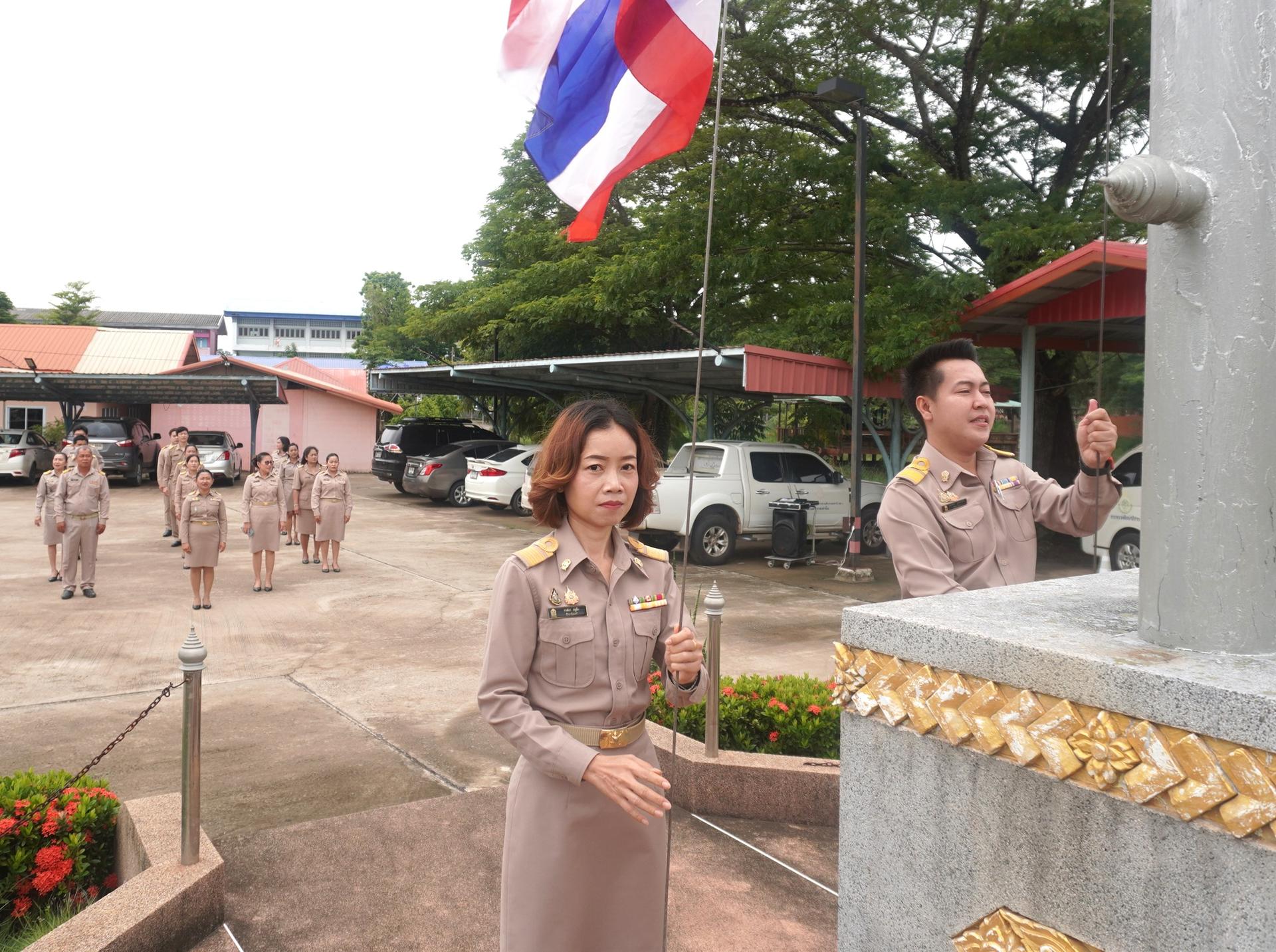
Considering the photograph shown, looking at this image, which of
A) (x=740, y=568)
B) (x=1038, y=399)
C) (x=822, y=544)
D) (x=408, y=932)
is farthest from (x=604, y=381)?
(x=408, y=932)

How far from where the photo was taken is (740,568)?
44.7 feet

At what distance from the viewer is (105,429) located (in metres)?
25.8

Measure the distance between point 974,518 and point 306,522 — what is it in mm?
11946

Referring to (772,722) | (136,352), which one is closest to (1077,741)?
(772,722)

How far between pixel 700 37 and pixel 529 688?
1.93 meters

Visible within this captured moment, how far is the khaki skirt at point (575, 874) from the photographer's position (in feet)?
7.65

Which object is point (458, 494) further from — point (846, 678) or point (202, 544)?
point (846, 678)

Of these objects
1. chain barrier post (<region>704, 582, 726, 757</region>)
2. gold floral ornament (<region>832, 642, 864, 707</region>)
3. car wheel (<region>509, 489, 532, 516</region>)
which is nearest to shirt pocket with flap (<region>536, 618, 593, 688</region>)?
gold floral ornament (<region>832, 642, 864, 707</region>)

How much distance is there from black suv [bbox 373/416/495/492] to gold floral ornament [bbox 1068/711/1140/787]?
2224 cm

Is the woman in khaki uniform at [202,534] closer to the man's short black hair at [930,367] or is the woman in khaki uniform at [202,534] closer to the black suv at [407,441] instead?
the man's short black hair at [930,367]

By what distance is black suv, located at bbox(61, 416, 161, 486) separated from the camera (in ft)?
82.6

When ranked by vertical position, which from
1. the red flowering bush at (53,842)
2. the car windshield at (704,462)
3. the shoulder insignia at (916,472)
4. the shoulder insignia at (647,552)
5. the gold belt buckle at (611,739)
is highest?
the car windshield at (704,462)

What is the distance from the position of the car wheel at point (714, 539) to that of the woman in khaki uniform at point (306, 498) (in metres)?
5.21

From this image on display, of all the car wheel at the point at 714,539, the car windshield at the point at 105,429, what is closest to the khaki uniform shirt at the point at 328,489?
the car wheel at the point at 714,539
